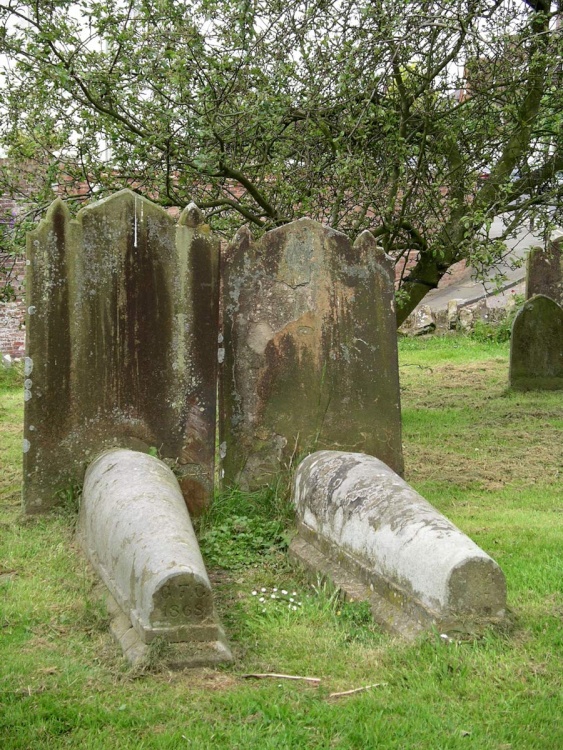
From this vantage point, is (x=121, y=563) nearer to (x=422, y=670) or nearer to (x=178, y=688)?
(x=178, y=688)

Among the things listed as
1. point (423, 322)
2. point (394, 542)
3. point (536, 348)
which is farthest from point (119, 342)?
point (423, 322)

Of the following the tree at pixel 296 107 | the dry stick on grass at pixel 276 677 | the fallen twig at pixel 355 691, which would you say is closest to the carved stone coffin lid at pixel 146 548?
the dry stick on grass at pixel 276 677

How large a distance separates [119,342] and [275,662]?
2769 millimetres

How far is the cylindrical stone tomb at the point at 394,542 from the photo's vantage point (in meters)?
3.78

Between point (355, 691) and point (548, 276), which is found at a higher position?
point (548, 276)

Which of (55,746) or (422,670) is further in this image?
(422,670)

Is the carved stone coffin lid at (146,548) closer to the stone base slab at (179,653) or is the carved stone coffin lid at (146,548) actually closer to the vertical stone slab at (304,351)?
the stone base slab at (179,653)

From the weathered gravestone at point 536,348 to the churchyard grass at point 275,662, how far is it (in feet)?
16.7

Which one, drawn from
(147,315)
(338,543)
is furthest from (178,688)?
(147,315)

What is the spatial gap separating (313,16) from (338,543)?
4.75 meters

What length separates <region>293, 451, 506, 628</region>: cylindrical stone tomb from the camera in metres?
3.78

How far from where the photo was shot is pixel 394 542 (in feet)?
14.0

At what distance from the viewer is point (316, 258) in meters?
6.18

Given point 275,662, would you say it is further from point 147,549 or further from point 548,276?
point 548,276
